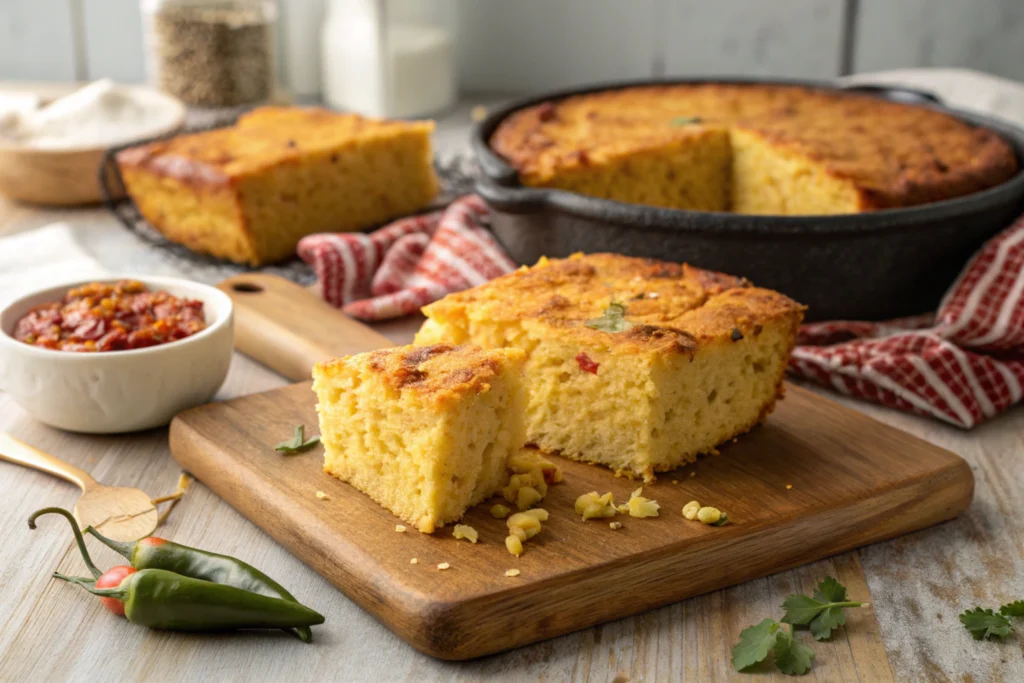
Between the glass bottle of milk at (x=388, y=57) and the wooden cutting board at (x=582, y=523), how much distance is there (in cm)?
360

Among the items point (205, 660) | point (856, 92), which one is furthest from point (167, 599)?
point (856, 92)

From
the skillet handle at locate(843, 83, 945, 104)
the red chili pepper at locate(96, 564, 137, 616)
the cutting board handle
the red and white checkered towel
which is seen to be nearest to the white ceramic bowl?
the cutting board handle

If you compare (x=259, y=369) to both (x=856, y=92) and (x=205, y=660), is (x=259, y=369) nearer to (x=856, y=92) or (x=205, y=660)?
(x=205, y=660)

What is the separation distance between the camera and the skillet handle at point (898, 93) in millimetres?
5410

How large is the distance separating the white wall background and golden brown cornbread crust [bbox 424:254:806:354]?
390 centimetres

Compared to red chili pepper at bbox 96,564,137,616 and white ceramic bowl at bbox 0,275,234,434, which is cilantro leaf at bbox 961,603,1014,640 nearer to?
red chili pepper at bbox 96,564,137,616

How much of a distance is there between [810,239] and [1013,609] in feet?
5.05

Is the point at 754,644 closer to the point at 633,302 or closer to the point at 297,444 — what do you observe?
the point at 633,302

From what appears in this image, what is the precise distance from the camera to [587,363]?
3.18 meters

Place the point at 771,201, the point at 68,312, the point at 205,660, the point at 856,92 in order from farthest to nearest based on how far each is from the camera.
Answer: the point at 856,92, the point at 771,201, the point at 68,312, the point at 205,660

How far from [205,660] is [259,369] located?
1720mm

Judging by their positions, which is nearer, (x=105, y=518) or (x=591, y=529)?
(x=591, y=529)

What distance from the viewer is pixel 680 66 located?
25.3 feet

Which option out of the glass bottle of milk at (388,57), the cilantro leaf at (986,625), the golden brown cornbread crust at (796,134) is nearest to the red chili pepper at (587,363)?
the cilantro leaf at (986,625)
